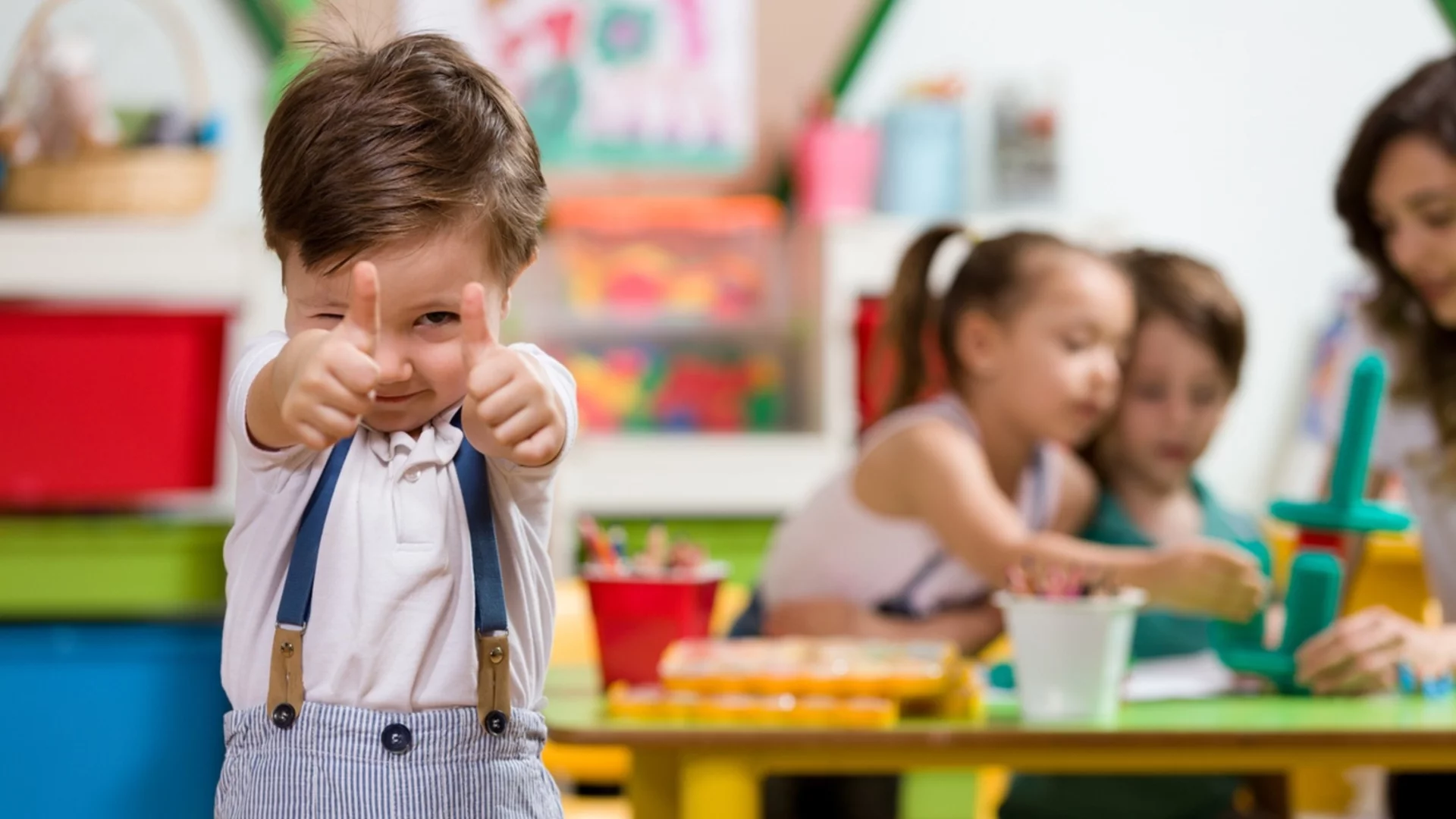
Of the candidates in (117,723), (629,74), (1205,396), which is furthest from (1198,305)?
(629,74)

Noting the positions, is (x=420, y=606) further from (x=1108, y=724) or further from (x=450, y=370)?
(x=1108, y=724)

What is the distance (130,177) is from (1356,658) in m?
2.12

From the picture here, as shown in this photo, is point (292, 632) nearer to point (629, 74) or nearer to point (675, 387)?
point (675, 387)

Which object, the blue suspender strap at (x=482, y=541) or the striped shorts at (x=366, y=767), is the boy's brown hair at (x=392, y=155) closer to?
the blue suspender strap at (x=482, y=541)

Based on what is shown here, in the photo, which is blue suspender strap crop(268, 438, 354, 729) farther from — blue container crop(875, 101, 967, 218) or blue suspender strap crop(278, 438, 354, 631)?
blue container crop(875, 101, 967, 218)

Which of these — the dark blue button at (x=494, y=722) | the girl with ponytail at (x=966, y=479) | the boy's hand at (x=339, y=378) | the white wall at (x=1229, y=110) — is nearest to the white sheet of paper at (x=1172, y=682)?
the girl with ponytail at (x=966, y=479)

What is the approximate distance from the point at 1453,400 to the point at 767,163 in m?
1.99

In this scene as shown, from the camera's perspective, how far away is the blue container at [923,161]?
2.97m

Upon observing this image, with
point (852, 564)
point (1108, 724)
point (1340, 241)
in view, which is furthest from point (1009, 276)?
point (1340, 241)

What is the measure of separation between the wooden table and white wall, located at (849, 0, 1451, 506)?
246 cm

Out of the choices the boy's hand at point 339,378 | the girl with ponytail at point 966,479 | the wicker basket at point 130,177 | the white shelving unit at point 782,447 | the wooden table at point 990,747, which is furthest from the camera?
the white shelving unit at point 782,447

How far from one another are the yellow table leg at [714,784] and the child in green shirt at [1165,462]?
57 centimetres

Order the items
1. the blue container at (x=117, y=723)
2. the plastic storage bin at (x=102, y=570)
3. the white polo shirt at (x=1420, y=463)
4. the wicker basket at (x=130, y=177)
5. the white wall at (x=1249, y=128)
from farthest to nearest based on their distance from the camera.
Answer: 1. the white wall at (x=1249, y=128)
2. the wicker basket at (x=130, y=177)
3. the plastic storage bin at (x=102, y=570)
4. the blue container at (x=117, y=723)
5. the white polo shirt at (x=1420, y=463)

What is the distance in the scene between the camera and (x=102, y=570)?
224cm
